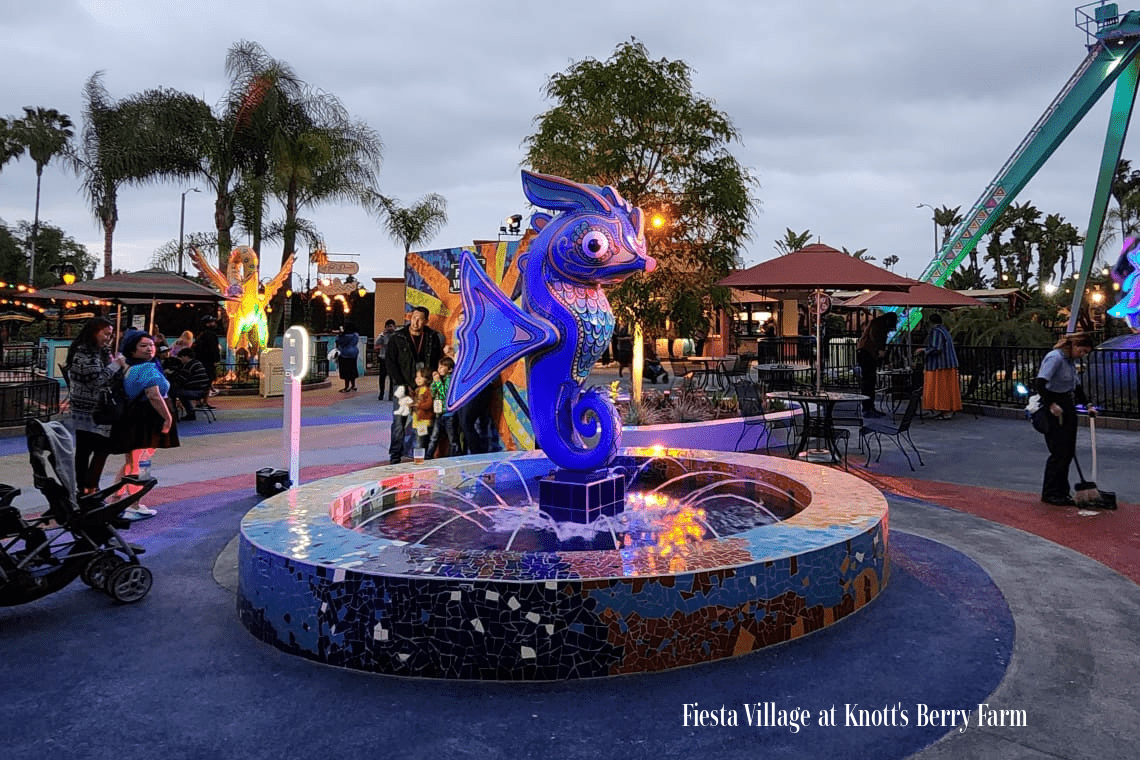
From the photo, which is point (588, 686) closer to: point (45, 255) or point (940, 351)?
point (940, 351)

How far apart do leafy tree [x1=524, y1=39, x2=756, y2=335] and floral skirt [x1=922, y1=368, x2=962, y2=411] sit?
17.6 ft

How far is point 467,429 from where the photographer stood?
30.0 ft

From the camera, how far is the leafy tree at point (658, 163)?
1222 centimetres

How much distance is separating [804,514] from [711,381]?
1736 centimetres

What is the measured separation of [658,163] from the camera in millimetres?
12719

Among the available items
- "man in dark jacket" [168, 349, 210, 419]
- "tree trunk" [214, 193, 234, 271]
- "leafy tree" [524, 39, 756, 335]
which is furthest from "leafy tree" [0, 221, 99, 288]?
"leafy tree" [524, 39, 756, 335]

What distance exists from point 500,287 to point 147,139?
22.5 metres

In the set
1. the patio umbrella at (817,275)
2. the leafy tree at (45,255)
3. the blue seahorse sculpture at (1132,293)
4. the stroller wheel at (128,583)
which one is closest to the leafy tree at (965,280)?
the blue seahorse sculpture at (1132,293)

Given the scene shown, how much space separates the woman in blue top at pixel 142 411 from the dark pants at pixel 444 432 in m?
3.01

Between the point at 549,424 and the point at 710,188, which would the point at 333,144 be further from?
the point at 549,424

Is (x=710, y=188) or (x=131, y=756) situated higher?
(x=710, y=188)

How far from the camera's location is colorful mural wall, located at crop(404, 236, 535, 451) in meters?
9.02

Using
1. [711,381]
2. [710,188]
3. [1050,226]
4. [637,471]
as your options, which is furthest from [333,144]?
[1050,226]

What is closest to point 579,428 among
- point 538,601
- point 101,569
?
point 538,601
